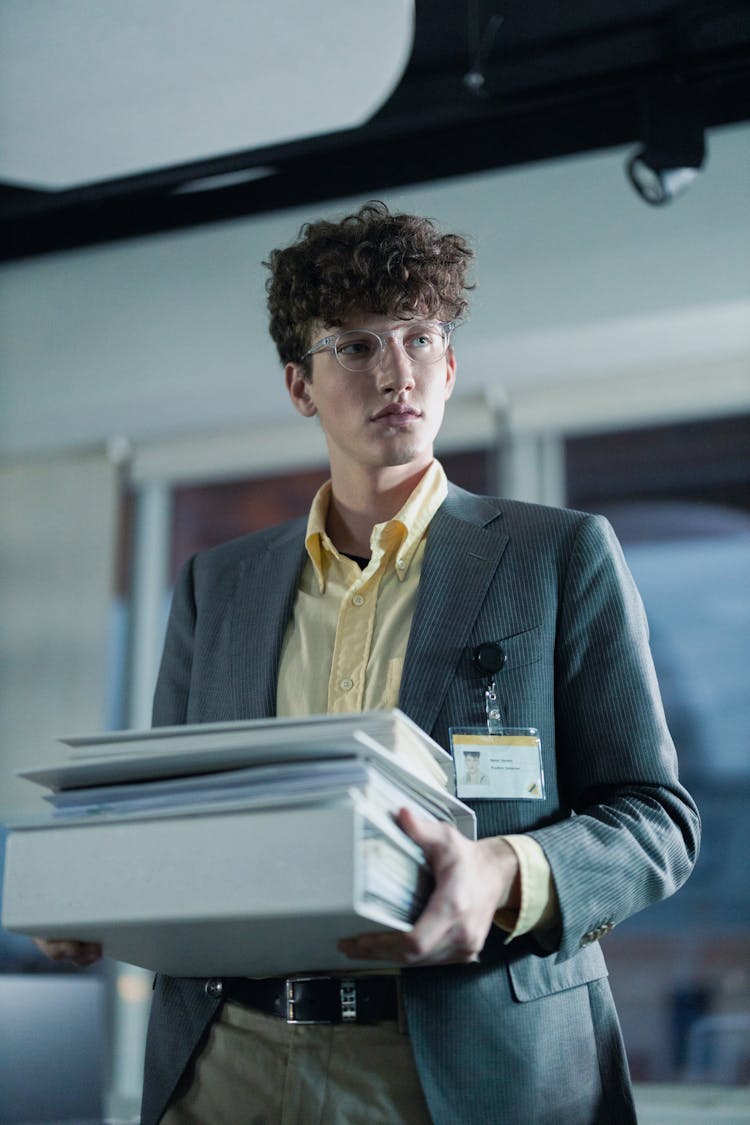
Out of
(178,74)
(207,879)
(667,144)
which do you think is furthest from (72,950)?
(667,144)

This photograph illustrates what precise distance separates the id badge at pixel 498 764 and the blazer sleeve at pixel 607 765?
0.19 ft

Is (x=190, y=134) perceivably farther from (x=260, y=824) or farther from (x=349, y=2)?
(x=260, y=824)

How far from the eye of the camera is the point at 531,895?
3.86 ft

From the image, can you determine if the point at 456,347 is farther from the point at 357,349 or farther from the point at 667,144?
the point at 357,349

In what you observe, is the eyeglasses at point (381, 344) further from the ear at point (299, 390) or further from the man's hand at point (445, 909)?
the man's hand at point (445, 909)

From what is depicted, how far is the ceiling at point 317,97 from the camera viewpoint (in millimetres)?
2656

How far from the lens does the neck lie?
172 cm

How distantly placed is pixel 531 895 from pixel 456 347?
9.95 ft

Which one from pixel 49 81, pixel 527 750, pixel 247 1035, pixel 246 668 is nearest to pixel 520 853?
pixel 527 750

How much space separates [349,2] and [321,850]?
83.5 inches

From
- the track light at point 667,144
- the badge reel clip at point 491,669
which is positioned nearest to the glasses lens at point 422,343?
the badge reel clip at point 491,669

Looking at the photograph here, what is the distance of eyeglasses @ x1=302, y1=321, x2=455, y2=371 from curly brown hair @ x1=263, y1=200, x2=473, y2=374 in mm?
21

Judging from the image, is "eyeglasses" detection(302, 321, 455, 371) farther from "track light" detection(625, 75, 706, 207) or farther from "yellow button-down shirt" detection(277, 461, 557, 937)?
"track light" detection(625, 75, 706, 207)

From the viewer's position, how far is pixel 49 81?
109 inches
